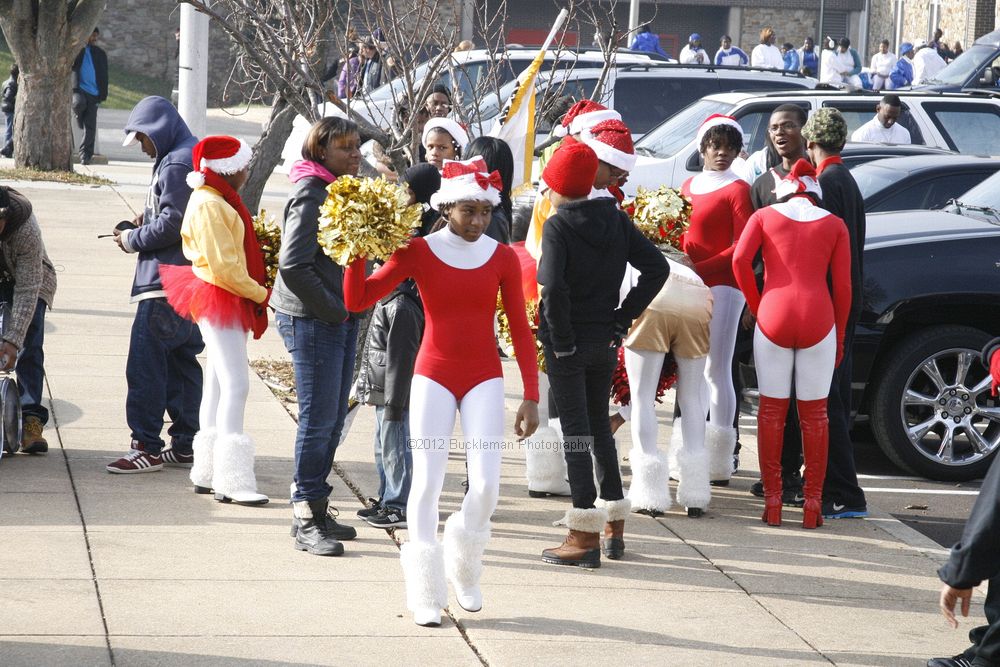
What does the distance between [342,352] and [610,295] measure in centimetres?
120

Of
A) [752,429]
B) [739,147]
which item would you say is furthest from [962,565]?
[752,429]

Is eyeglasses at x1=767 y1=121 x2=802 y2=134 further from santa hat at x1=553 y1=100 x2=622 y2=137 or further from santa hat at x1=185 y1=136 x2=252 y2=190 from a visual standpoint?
santa hat at x1=185 y1=136 x2=252 y2=190

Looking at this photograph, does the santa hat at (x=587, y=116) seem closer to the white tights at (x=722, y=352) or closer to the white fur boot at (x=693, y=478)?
the white tights at (x=722, y=352)

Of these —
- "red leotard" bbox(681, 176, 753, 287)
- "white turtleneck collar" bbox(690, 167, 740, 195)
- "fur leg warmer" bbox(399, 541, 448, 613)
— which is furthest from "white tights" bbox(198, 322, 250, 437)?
"white turtleneck collar" bbox(690, 167, 740, 195)

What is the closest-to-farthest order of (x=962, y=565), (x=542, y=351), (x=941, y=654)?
(x=962, y=565) → (x=941, y=654) → (x=542, y=351)

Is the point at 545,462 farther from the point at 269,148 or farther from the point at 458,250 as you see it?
the point at 269,148

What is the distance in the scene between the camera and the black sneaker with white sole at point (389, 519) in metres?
6.23

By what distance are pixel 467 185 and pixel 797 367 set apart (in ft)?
7.34

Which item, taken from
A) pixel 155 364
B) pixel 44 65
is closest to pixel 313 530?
pixel 155 364

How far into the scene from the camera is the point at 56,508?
6234 mm

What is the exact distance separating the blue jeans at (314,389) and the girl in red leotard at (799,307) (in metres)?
2.02

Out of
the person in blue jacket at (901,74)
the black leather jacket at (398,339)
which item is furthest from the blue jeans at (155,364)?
the person in blue jacket at (901,74)

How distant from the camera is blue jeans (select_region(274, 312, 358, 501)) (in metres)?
5.82

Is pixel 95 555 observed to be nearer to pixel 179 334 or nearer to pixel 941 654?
pixel 179 334
